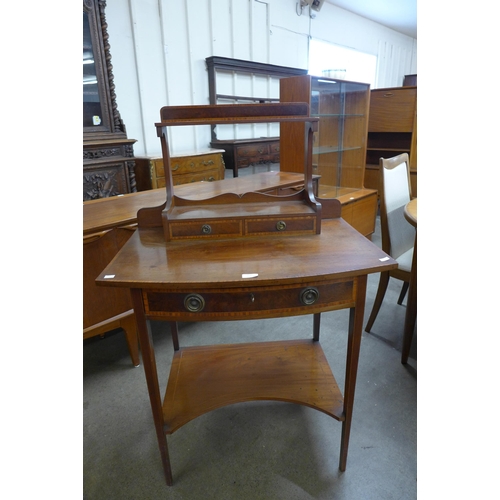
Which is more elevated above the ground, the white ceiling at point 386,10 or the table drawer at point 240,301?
the white ceiling at point 386,10

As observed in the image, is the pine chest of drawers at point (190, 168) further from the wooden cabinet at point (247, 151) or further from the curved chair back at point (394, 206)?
the curved chair back at point (394, 206)

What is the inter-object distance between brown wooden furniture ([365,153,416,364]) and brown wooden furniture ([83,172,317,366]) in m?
0.56

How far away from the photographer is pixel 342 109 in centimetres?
323

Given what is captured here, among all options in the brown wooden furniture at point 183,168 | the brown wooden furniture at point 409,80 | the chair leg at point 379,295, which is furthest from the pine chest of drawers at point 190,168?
the brown wooden furniture at point 409,80

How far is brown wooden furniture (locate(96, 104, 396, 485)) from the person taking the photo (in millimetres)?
997

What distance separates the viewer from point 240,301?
1015mm

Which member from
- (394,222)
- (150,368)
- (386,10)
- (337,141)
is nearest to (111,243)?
(150,368)

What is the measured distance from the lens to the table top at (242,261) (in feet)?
3.13

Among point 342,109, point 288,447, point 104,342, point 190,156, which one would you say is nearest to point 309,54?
point 342,109

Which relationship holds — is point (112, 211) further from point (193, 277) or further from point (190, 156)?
point (190, 156)

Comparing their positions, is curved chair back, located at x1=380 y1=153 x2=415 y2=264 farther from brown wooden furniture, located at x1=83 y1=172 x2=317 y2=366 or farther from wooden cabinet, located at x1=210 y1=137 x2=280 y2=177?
wooden cabinet, located at x1=210 y1=137 x2=280 y2=177

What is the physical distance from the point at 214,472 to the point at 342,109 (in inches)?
120

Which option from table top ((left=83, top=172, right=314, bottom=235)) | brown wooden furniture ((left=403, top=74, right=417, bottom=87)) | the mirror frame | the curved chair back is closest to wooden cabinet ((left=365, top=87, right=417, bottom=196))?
the curved chair back

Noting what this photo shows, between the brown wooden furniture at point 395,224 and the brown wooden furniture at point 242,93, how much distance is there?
200cm
